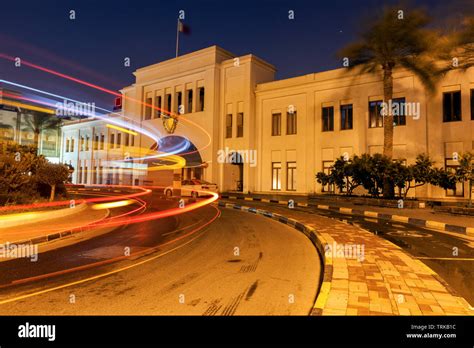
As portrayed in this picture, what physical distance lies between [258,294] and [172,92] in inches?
1503

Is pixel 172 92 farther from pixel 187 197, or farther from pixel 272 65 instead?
pixel 187 197

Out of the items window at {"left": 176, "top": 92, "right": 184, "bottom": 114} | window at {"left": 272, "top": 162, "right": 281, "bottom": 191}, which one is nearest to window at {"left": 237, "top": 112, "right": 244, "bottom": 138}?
window at {"left": 272, "top": 162, "right": 281, "bottom": 191}

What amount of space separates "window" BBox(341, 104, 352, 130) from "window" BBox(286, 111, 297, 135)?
4702 millimetres

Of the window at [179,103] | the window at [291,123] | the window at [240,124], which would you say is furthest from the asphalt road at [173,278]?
the window at [179,103]

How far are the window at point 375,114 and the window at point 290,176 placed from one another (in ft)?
26.1

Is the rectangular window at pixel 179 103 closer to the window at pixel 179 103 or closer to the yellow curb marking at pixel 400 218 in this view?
the window at pixel 179 103

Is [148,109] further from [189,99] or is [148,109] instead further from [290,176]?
[290,176]

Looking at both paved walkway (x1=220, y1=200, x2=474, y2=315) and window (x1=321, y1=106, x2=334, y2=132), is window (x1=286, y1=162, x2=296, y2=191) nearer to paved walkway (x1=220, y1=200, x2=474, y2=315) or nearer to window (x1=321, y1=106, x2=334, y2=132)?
window (x1=321, y1=106, x2=334, y2=132)

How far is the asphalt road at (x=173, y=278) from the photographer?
15.8 feet

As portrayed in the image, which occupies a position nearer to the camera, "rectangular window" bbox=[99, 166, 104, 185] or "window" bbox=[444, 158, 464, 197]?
"window" bbox=[444, 158, 464, 197]

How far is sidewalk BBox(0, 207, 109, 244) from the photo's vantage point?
9770mm

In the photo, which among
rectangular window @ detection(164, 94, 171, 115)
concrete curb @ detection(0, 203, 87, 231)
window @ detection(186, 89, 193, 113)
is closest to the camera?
concrete curb @ detection(0, 203, 87, 231)

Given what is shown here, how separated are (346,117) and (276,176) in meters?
8.72
